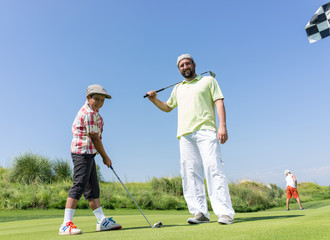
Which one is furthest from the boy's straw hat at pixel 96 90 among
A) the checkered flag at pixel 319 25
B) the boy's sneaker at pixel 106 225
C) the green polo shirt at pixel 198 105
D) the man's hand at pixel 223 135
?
the checkered flag at pixel 319 25

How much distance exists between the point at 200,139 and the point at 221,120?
345 mm

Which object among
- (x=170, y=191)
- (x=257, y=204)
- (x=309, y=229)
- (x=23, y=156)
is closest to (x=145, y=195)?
(x=170, y=191)

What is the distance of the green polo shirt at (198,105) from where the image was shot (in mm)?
3863

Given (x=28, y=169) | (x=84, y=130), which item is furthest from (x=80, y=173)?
(x=28, y=169)

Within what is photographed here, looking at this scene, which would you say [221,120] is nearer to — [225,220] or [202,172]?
[202,172]

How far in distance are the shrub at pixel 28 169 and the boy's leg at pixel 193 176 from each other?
13.3m

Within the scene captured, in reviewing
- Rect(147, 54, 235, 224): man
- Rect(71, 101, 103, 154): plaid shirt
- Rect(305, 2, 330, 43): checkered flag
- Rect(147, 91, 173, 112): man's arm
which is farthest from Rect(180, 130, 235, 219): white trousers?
Rect(305, 2, 330, 43): checkered flag

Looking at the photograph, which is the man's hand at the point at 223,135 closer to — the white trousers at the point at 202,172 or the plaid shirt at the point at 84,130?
the white trousers at the point at 202,172

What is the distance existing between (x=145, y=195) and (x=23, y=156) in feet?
24.8

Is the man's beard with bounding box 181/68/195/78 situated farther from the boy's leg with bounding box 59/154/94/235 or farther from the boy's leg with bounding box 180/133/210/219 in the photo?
the boy's leg with bounding box 59/154/94/235

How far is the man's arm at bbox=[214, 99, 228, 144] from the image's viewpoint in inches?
147

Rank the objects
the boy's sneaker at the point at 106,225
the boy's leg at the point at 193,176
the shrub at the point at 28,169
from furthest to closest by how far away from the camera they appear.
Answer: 1. the shrub at the point at 28,169
2. the boy's leg at the point at 193,176
3. the boy's sneaker at the point at 106,225

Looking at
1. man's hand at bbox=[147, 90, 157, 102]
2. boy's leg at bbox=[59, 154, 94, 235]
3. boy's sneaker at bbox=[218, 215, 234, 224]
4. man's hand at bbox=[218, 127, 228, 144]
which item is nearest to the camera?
boy's sneaker at bbox=[218, 215, 234, 224]

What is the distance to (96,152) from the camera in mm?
3807
